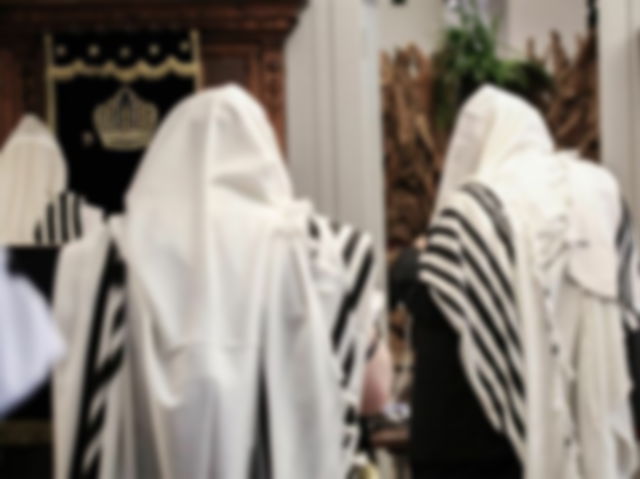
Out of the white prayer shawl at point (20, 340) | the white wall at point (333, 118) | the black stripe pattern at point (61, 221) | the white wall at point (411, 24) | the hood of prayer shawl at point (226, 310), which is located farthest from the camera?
the white wall at point (411, 24)

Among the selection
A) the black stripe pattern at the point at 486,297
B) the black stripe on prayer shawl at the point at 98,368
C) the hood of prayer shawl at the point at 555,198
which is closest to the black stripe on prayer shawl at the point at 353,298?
the black stripe on prayer shawl at the point at 98,368

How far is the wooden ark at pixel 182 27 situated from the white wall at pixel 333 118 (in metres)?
0.05

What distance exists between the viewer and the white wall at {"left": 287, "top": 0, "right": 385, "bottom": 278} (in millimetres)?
2900

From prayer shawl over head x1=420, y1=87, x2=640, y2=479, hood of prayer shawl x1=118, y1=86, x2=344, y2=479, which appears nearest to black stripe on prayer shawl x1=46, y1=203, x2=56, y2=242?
hood of prayer shawl x1=118, y1=86, x2=344, y2=479

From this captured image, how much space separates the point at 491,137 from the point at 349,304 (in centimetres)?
95

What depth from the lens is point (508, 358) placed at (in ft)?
8.09

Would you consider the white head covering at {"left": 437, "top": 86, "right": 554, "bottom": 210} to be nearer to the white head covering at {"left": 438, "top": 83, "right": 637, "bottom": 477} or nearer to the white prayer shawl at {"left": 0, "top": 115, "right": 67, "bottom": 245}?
the white head covering at {"left": 438, "top": 83, "right": 637, "bottom": 477}

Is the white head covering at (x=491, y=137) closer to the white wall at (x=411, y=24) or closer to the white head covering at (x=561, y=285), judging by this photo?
the white head covering at (x=561, y=285)

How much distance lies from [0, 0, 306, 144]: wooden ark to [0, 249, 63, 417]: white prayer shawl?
166 centimetres

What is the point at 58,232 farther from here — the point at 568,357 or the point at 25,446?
the point at 568,357

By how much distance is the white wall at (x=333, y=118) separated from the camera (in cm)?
290

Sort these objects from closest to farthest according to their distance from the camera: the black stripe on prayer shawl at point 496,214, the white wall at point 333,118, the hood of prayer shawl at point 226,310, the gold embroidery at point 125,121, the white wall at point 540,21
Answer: the hood of prayer shawl at point 226,310 < the black stripe on prayer shawl at point 496,214 < the gold embroidery at point 125,121 < the white wall at point 333,118 < the white wall at point 540,21

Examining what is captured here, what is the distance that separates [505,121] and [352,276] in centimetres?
93

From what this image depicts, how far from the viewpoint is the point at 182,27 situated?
279cm
